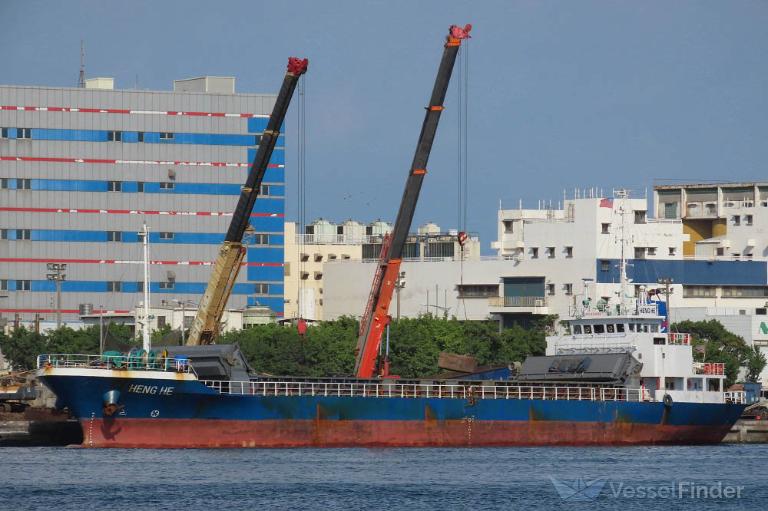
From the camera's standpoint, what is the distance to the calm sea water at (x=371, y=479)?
58344 mm

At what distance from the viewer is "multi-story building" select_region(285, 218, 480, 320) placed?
165 meters

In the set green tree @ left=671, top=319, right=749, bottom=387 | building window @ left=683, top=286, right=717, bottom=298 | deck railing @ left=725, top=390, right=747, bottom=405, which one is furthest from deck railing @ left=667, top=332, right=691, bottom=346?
building window @ left=683, top=286, right=717, bottom=298

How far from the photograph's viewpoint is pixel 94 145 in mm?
147125

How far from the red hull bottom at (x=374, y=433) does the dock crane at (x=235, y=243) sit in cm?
862

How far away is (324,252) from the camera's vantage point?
186750 millimetres

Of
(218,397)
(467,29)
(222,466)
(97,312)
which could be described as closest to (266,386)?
(218,397)

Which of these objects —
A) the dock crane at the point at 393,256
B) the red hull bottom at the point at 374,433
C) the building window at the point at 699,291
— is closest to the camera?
the red hull bottom at the point at 374,433

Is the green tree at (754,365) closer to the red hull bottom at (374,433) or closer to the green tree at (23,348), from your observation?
the red hull bottom at (374,433)

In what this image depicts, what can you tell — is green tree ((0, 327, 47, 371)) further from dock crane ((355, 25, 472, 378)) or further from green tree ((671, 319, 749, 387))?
green tree ((671, 319, 749, 387))

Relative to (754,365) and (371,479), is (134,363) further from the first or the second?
(754,365)

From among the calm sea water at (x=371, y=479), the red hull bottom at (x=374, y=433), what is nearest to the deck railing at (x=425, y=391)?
the red hull bottom at (x=374, y=433)

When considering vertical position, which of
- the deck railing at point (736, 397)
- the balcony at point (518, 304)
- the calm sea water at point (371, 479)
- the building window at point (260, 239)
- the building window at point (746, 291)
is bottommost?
the calm sea water at point (371, 479)

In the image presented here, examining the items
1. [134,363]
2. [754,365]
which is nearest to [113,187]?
[754,365]

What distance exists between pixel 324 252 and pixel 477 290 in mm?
42431
